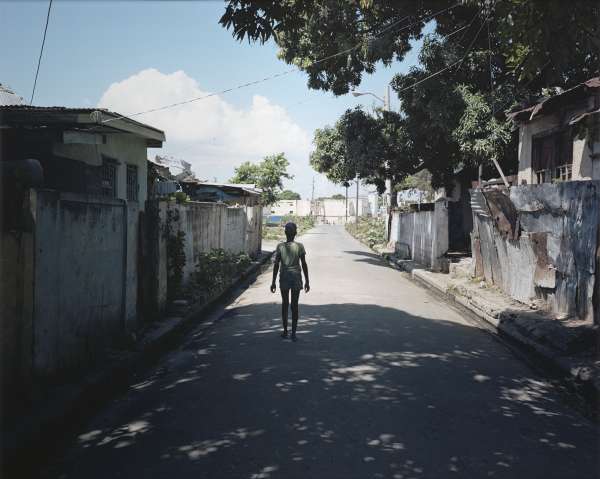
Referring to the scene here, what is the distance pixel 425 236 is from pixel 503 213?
7186 mm

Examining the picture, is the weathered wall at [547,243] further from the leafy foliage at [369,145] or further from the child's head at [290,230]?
the leafy foliage at [369,145]

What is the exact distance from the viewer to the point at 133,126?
30.9 feet

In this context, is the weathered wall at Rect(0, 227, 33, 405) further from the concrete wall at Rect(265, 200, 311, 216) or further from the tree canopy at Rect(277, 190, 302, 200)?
the tree canopy at Rect(277, 190, 302, 200)

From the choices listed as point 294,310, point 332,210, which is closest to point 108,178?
point 294,310

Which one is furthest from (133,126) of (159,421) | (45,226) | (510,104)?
(510,104)

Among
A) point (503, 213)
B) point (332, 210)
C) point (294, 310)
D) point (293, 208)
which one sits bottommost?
point (294, 310)

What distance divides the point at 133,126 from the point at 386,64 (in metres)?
10.8

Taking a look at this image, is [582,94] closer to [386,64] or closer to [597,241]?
[597,241]

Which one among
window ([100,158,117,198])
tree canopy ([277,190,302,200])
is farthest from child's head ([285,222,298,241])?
tree canopy ([277,190,302,200])

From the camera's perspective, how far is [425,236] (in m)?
18.1

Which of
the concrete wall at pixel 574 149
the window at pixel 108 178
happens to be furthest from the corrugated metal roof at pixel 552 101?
the window at pixel 108 178

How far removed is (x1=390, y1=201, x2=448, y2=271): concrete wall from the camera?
16125mm

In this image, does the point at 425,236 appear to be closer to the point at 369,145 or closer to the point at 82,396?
the point at 369,145

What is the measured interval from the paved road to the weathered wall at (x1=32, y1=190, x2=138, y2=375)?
814 millimetres
